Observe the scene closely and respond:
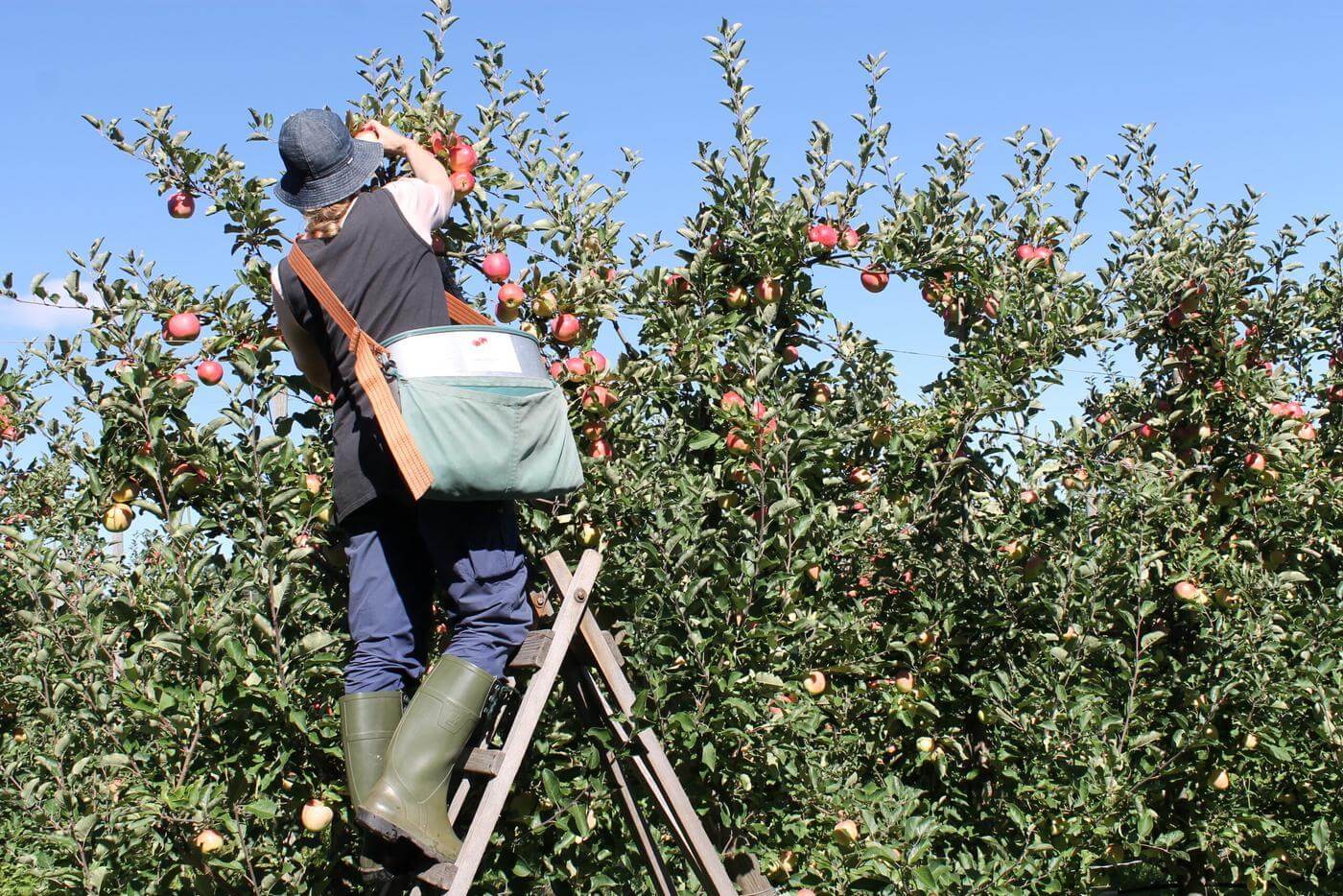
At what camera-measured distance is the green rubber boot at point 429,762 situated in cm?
212

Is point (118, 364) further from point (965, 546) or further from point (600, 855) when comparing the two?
point (965, 546)

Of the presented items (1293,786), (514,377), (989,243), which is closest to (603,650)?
(514,377)

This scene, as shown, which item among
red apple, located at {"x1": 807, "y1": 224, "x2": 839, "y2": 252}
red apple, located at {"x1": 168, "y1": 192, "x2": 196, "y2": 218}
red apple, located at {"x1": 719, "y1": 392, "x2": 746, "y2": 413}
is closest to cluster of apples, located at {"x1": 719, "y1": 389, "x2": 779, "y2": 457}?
red apple, located at {"x1": 719, "y1": 392, "x2": 746, "y2": 413}

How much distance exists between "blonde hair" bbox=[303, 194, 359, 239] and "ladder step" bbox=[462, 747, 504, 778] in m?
1.08

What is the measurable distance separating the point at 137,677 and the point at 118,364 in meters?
0.68

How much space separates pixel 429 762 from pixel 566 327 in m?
1.14

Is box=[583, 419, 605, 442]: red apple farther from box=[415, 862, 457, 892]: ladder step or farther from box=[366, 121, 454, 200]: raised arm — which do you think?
box=[415, 862, 457, 892]: ladder step

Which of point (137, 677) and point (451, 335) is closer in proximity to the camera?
point (451, 335)

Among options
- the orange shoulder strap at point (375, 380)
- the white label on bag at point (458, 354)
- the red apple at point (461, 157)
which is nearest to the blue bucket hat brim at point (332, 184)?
the orange shoulder strap at point (375, 380)

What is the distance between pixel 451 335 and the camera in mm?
2277

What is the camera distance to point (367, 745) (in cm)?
226

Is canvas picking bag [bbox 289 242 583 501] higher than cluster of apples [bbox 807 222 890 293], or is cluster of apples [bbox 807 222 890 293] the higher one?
cluster of apples [bbox 807 222 890 293]

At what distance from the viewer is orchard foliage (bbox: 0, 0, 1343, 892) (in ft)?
8.27

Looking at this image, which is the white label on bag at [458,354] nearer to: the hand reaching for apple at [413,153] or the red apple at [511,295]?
the hand reaching for apple at [413,153]
